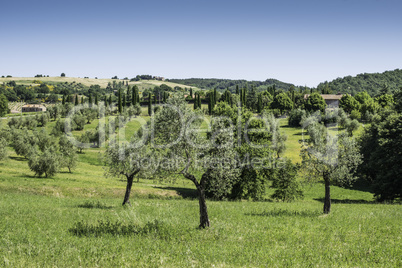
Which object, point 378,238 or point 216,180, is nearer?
point 378,238

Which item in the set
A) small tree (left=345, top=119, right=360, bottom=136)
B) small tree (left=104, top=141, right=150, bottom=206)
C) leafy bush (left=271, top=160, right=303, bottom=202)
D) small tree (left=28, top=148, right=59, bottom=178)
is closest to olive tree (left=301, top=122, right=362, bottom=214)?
small tree (left=104, top=141, right=150, bottom=206)

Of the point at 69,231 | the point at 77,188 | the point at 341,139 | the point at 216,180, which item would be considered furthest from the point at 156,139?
the point at 77,188

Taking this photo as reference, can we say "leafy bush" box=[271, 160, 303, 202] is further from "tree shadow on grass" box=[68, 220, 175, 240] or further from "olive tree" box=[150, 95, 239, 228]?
"tree shadow on grass" box=[68, 220, 175, 240]

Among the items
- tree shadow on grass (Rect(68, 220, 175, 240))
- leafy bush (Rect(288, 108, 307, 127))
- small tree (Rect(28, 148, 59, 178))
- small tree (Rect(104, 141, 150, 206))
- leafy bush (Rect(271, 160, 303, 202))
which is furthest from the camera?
leafy bush (Rect(288, 108, 307, 127))

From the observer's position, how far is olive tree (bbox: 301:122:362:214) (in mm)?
25453

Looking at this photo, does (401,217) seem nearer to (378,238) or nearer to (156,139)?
(378,238)

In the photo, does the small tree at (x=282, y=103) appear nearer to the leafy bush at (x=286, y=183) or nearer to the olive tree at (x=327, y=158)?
the leafy bush at (x=286, y=183)

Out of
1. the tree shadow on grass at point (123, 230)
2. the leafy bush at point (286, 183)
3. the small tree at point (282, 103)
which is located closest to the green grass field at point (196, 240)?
the tree shadow on grass at point (123, 230)

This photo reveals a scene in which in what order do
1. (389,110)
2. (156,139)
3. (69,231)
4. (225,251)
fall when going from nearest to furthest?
(225,251), (69,231), (156,139), (389,110)

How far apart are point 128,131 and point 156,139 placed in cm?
9415

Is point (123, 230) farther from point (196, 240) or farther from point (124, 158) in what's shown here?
point (124, 158)

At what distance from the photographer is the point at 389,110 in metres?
56.2

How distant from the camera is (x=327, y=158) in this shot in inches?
1003

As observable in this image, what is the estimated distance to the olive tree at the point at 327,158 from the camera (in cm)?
2545
